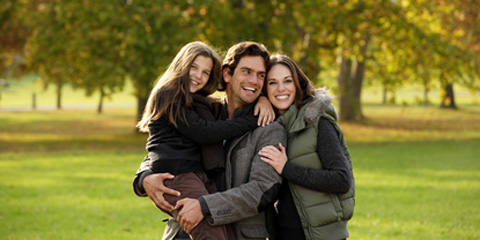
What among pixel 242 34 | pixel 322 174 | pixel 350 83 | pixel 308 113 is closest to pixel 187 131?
pixel 308 113

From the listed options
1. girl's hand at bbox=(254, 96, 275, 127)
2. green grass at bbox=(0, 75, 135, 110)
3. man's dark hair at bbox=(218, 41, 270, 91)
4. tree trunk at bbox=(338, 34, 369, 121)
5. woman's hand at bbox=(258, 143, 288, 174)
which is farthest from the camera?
green grass at bbox=(0, 75, 135, 110)

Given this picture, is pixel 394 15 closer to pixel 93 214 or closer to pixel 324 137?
pixel 93 214

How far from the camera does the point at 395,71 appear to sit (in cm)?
1859

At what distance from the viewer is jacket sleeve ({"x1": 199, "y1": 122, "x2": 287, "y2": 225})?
10.9 feet

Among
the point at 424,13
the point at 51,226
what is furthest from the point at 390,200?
the point at 424,13

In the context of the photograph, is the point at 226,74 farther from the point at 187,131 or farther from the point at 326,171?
the point at 326,171

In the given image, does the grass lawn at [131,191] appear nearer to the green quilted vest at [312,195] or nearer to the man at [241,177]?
the green quilted vest at [312,195]

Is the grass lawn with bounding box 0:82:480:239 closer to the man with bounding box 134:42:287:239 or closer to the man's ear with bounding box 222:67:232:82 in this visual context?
the man with bounding box 134:42:287:239

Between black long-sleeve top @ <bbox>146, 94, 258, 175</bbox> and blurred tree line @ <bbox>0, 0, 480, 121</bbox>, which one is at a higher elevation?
blurred tree line @ <bbox>0, 0, 480, 121</bbox>

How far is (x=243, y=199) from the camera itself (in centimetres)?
335

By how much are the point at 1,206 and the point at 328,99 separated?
739 cm

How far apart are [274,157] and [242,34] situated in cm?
1425

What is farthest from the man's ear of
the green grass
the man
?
the green grass

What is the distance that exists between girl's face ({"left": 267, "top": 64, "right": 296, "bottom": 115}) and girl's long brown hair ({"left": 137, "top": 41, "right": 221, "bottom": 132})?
16.1 inches
